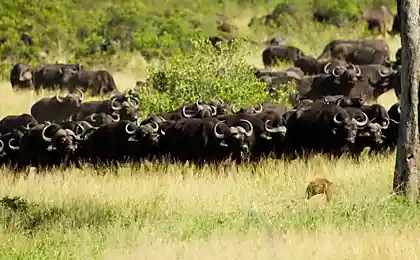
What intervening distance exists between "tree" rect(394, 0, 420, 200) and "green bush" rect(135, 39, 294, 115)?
379 inches

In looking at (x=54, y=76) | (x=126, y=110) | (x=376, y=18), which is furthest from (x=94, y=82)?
(x=376, y=18)

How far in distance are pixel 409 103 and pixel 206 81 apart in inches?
416

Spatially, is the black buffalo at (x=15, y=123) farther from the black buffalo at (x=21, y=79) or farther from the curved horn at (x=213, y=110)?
the black buffalo at (x=21, y=79)

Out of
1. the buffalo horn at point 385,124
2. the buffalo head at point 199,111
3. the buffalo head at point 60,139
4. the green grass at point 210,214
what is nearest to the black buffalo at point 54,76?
the buffalo head at point 199,111

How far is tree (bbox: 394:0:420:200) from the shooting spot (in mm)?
12523

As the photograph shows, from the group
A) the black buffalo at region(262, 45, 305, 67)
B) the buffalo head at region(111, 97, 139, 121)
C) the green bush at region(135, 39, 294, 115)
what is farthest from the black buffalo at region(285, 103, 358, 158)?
the black buffalo at region(262, 45, 305, 67)

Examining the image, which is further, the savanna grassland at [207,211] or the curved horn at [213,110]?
the curved horn at [213,110]

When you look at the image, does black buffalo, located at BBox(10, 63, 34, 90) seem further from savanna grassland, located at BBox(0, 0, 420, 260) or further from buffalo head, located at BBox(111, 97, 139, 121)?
savanna grassland, located at BBox(0, 0, 420, 260)

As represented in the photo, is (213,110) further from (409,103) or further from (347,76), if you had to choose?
(409,103)

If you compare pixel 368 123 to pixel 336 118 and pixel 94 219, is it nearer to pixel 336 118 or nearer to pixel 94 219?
pixel 336 118

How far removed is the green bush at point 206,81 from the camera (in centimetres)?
2242

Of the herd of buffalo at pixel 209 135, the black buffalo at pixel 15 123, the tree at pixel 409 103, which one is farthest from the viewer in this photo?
the black buffalo at pixel 15 123

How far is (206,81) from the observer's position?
74.6ft

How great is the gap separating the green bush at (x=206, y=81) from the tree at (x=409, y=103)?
31.6 feet
